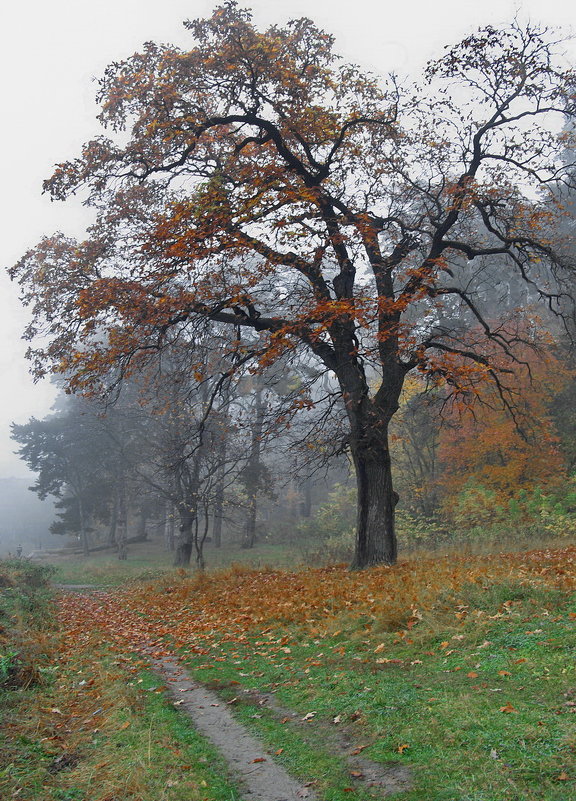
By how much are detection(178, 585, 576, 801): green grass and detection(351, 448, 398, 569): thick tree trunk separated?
520 centimetres

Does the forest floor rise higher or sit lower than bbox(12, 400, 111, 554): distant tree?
lower

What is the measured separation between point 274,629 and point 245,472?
23066 millimetres

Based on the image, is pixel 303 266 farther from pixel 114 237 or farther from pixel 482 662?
pixel 482 662

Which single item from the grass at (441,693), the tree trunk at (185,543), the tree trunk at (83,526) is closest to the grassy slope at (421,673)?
the grass at (441,693)

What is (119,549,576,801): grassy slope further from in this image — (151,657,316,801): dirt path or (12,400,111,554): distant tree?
(12,400,111,554): distant tree

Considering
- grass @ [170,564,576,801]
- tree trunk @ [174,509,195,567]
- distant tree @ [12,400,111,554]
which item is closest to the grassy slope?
grass @ [170,564,576,801]

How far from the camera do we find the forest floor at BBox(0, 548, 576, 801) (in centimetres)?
417

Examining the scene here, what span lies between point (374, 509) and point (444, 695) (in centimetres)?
840

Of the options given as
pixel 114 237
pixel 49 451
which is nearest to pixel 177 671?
pixel 114 237

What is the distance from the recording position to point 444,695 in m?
5.31

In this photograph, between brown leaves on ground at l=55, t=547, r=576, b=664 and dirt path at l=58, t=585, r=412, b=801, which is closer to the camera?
dirt path at l=58, t=585, r=412, b=801

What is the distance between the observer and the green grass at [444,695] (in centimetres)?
391

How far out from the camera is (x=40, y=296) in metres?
15.5

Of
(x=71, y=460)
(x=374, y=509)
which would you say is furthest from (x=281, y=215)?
(x=71, y=460)
